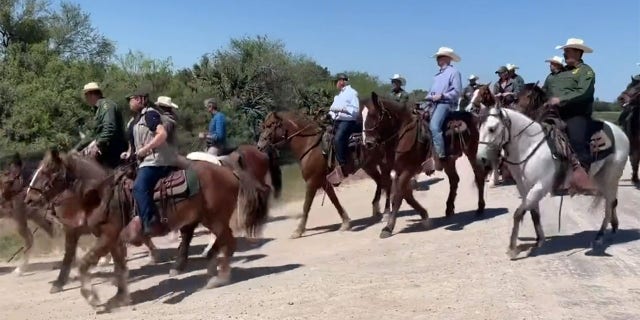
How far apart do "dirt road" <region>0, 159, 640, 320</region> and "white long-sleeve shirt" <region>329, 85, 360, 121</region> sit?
2.21m

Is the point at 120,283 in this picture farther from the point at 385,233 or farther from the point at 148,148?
the point at 385,233

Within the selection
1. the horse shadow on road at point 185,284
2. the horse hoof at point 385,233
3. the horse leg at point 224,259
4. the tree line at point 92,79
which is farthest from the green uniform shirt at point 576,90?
the tree line at point 92,79

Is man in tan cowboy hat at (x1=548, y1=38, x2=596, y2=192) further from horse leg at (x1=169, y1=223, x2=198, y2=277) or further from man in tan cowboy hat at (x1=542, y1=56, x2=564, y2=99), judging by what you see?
horse leg at (x1=169, y1=223, x2=198, y2=277)

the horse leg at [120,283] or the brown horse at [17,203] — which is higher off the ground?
the brown horse at [17,203]

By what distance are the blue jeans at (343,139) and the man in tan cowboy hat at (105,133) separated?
416 centimetres

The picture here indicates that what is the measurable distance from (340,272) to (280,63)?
180ft

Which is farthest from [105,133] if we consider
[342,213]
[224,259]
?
[342,213]

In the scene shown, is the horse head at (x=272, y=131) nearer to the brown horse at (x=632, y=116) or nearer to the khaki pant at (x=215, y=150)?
the khaki pant at (x=215, y=150)

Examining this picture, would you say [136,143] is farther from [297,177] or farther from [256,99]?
[256,99]

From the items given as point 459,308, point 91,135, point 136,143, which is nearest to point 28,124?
point 91,135

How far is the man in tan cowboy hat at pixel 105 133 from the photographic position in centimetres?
1004

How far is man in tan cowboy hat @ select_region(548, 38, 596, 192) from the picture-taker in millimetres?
9508

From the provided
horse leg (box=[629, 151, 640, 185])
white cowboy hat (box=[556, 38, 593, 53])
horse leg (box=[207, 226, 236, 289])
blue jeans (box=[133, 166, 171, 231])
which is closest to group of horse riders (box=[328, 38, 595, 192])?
white cowboy hat (box=[556, 38, 593, 53])

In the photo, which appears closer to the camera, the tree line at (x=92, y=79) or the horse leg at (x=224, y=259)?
the horse leg at (x=224, y=259)
